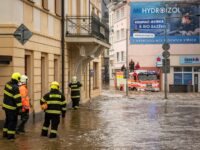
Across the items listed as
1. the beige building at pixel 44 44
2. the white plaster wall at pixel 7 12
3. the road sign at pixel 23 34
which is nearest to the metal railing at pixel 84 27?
the beige building at pixel 44 44

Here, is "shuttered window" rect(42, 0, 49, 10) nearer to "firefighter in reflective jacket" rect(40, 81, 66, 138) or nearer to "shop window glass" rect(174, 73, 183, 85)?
"firefighter in reflective jacket" rect(40, 81, 66, 138)

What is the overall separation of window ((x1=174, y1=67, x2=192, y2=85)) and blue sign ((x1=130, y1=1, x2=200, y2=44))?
10.0 ft

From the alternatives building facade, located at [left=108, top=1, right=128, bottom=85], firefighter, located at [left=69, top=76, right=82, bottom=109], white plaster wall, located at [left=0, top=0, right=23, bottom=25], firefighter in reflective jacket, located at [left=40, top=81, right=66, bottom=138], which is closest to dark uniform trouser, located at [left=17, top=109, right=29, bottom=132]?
firefighter in reflective jacket, located at [left=40, top=81, right=66, bottom=138]

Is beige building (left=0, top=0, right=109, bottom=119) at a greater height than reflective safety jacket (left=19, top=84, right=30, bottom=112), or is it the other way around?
beige building (left=0, top=0, right=109, bottom=119)

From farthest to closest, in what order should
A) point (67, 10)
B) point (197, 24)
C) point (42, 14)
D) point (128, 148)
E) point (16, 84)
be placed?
point (197, 24), point (67, 10), point (42, 14), point (16, 84), point (128, 148)

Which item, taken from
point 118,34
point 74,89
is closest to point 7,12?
point 74,89

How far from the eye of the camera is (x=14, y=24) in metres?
17.0

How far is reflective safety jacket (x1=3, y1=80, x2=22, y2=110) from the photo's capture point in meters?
14.5

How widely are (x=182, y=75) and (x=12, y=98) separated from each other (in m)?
49.6

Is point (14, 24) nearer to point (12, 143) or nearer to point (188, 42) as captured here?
point (12, 143)

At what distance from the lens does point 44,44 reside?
21.7 meters

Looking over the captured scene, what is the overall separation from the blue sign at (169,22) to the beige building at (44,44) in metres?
27.9

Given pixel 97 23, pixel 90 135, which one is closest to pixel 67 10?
pixel 97 23

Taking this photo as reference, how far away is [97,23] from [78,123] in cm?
1008
